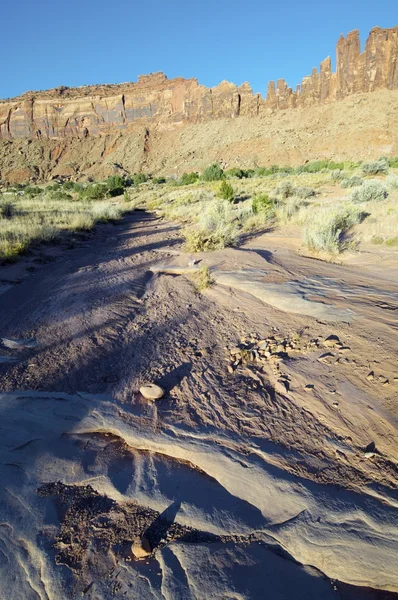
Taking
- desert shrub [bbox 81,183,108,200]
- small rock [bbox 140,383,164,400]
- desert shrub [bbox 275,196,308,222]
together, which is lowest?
small rock [bbox 140,383,164,400]

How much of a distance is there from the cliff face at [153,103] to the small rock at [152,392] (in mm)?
68638

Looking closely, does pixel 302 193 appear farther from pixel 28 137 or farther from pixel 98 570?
pixel 28 137

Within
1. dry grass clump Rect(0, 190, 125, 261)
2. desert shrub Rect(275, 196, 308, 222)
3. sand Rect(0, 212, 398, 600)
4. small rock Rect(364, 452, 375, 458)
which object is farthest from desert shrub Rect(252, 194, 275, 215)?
small rock Rect(364, 452, 375, 458)

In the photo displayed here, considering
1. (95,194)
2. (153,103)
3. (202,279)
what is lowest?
(202,279)

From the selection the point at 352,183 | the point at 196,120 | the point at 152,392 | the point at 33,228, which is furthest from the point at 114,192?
the point at 196,120

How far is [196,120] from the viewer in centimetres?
6856

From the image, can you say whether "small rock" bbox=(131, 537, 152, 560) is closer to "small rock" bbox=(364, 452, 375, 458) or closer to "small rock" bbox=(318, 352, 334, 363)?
"small rock" bbox=(364, 452, 375, 458)

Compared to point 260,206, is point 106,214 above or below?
above

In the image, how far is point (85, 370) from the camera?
372cm

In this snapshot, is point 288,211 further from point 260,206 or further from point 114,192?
point 114,192

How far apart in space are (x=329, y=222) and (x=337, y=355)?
16.3 ft

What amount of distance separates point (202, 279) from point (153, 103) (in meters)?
79.3

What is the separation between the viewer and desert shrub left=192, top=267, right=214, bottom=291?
223 inches

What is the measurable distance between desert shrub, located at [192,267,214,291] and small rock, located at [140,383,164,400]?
266cm
